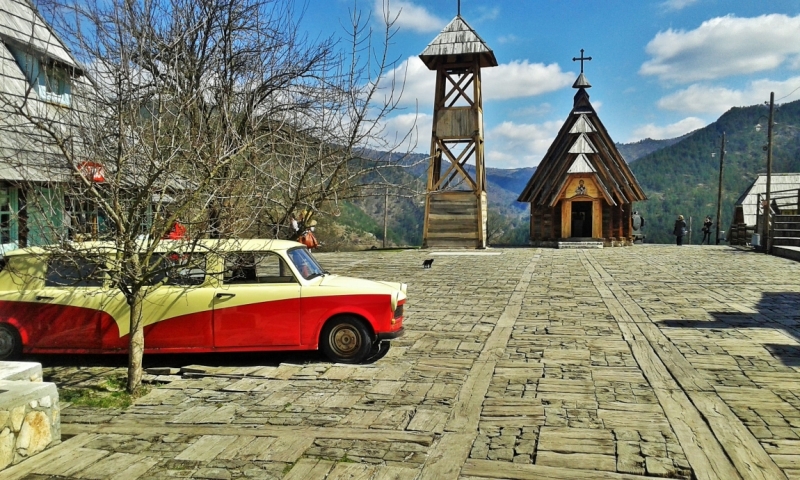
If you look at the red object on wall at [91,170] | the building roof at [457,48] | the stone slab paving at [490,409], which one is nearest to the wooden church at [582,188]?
the building roof at [457,48]

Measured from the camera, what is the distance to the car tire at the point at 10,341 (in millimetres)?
8266

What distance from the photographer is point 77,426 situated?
20.6ft

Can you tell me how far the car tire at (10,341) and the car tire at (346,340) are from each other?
3768 mm

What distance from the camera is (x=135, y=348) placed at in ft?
24.4

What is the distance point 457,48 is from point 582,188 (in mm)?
9091

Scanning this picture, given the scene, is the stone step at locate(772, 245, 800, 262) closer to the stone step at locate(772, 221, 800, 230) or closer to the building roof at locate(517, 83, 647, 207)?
the stone step at locate(772, 221, 800, 230)

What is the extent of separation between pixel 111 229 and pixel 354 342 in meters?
3.19

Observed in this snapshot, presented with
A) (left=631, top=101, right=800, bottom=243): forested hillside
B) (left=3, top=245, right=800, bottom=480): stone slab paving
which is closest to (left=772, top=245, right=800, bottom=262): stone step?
(left=3, top=245, right=800, bottom=480): stone slab paving

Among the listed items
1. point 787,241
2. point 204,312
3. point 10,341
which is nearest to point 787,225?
point 787,241

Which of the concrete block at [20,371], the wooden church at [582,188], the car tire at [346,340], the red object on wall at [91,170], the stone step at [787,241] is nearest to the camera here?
the concrete block at [20,371]

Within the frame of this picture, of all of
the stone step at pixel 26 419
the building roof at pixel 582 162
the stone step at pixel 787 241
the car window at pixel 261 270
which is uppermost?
the building roof at pixel 582 162

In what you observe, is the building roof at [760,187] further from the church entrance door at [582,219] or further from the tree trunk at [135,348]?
the tree trunk at [135,348]

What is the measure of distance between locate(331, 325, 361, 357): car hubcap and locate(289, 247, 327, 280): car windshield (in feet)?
2.74

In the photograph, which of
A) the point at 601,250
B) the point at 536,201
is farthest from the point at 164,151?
the point at 536,201
